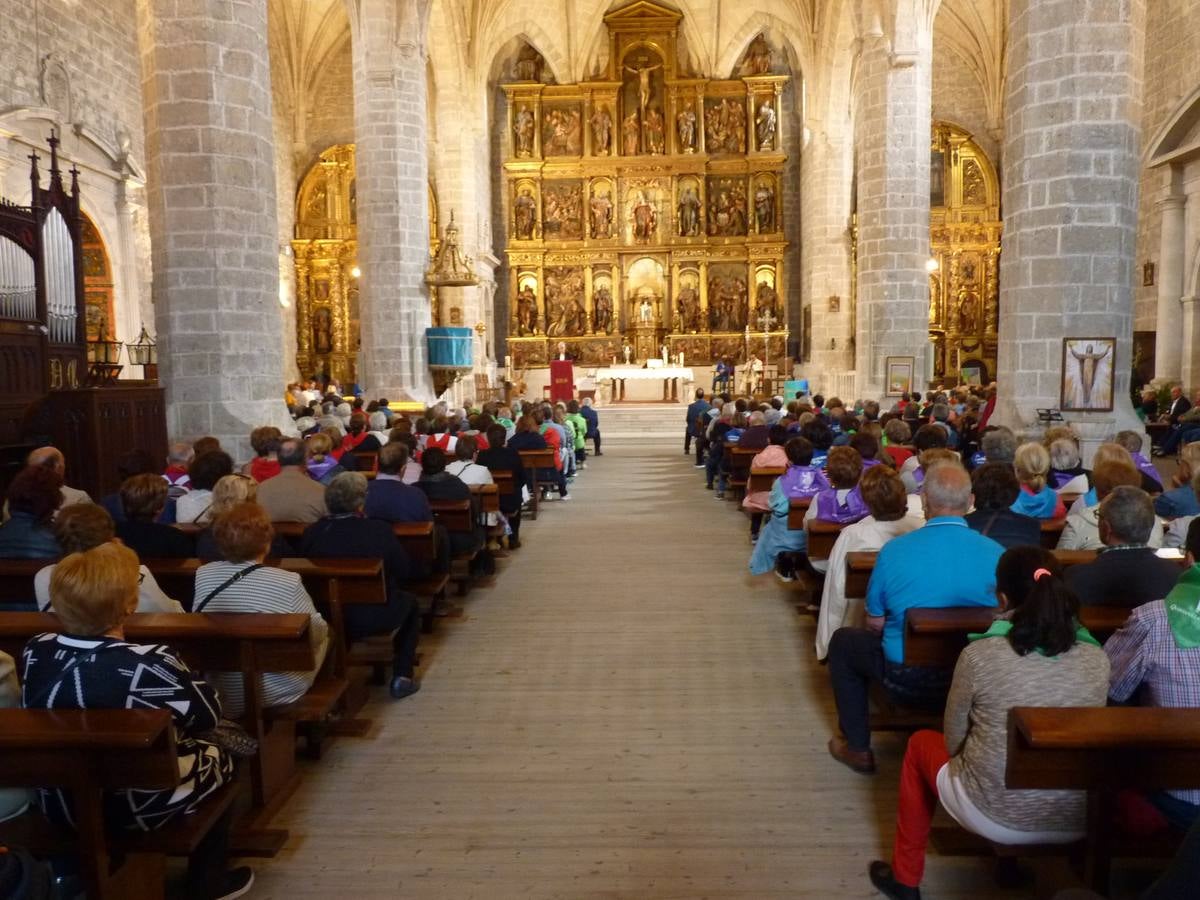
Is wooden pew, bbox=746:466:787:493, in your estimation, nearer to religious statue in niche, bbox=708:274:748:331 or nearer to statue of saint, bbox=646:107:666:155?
religious statue in niche, bbox=708:274:748:331

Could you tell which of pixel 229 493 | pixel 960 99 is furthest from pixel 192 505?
pixel 960 99

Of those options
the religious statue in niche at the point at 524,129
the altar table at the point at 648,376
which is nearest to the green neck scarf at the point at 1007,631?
the altar table at the point at 648,376

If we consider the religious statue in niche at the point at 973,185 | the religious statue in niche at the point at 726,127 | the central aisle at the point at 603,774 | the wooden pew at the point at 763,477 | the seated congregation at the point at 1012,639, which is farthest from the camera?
the religious statue in niche at the point at 726,127

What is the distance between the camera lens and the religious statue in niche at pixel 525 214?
27.9 metres

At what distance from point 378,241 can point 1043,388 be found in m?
11.3

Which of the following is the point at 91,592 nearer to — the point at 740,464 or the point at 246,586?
the point at 246,586

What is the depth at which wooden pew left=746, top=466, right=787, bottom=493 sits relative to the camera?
361 inches

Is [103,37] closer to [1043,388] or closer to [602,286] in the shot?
[602,286]

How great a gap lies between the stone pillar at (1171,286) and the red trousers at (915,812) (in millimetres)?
16735

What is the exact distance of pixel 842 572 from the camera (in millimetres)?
4766

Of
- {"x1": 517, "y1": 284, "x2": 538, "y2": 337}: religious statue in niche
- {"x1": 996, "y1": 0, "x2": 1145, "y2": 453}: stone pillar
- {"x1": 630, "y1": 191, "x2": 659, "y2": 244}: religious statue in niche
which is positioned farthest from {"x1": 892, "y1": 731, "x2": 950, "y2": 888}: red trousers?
{"x1": 630, "y1": 191, "x2": 659, "y2": 244}: religious statue in niche

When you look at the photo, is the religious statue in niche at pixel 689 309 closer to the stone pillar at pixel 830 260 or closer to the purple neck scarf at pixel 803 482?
the stone pillar at pixel 830 260

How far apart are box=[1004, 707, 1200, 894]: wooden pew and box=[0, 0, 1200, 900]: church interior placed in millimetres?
14

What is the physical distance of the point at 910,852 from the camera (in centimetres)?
325
